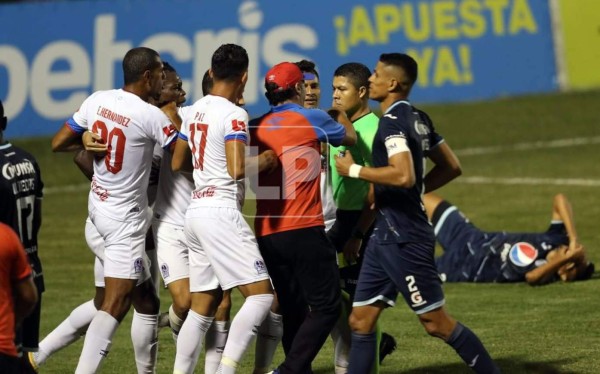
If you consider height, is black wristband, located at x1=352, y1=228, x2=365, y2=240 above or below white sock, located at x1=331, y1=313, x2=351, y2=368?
above

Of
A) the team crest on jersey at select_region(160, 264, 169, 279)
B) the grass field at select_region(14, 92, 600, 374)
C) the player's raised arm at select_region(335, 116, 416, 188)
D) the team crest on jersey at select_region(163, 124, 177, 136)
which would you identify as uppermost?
the team crest on jersey at select_region(163, 124, 177, 136)

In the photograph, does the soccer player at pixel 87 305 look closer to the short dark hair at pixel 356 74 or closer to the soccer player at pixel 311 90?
the soccer player at pixel 311 90

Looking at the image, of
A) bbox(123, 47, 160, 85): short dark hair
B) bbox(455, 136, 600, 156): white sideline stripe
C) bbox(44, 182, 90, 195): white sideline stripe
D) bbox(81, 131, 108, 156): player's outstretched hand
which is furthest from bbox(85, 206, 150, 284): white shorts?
bbox(455, 136, 600, 156): white sideline stripe

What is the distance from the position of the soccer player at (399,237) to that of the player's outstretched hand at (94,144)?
5.72 feet

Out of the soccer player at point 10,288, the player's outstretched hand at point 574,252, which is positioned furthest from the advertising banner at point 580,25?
the soccer player at point 10,288

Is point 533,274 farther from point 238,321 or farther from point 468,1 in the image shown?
point 468,1

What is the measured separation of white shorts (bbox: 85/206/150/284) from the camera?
9223mm

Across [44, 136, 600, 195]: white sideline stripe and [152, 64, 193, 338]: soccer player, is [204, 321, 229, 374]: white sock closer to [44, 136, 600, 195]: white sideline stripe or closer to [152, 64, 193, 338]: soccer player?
[152, 64, 193, 338]: soccer player

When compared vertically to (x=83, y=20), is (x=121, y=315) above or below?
below

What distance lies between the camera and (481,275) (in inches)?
542

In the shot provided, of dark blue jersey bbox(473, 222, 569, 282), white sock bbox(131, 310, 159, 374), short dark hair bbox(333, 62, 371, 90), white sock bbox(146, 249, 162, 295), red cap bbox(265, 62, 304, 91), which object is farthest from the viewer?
dark blue jersey bbox(473, 222, 569, 282)

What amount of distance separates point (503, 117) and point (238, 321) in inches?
693

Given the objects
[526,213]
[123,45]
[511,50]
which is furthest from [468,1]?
[526,213]

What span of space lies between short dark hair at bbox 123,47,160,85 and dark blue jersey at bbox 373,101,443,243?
1.79 m
